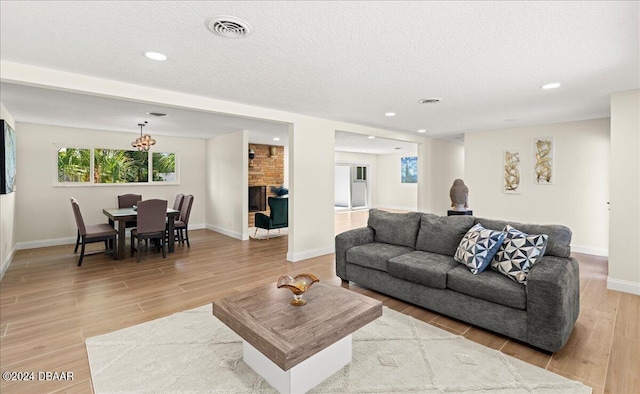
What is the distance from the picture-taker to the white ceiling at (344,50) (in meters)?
1.88

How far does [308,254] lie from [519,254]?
317cm

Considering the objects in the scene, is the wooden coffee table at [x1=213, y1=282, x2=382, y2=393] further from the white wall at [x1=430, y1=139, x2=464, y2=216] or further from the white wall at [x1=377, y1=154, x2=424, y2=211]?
the white wall at [x1=377, y1=154, x2=424, y2=211]

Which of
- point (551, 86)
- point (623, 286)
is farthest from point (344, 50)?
point (623, 286)

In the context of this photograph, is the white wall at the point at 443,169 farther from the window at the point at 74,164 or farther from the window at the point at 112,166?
the window at the point at 74,164

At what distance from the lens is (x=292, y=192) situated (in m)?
4.84

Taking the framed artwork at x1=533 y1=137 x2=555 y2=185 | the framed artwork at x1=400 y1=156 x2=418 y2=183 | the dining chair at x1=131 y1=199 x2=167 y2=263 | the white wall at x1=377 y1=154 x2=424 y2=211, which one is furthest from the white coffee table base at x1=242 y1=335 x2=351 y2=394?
the framed artwork at x1=400 y1=156 x2=418 y2=183

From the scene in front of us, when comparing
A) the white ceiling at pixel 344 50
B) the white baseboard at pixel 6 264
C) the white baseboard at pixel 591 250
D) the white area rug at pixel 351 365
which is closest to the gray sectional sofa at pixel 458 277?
the white area rug at pixel 351 365

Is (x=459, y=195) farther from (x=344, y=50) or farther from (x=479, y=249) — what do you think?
(x=344, y=50)

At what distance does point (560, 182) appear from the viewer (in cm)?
561

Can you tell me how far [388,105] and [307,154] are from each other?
1.48 metres

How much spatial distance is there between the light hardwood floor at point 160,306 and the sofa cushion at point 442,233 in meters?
0.68

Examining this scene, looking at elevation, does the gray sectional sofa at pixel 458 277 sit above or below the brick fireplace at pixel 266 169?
below

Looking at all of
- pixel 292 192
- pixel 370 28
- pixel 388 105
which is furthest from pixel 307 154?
pixel 370 28

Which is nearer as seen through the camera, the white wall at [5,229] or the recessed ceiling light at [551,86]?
the recessed ceiling light at [551,86]
